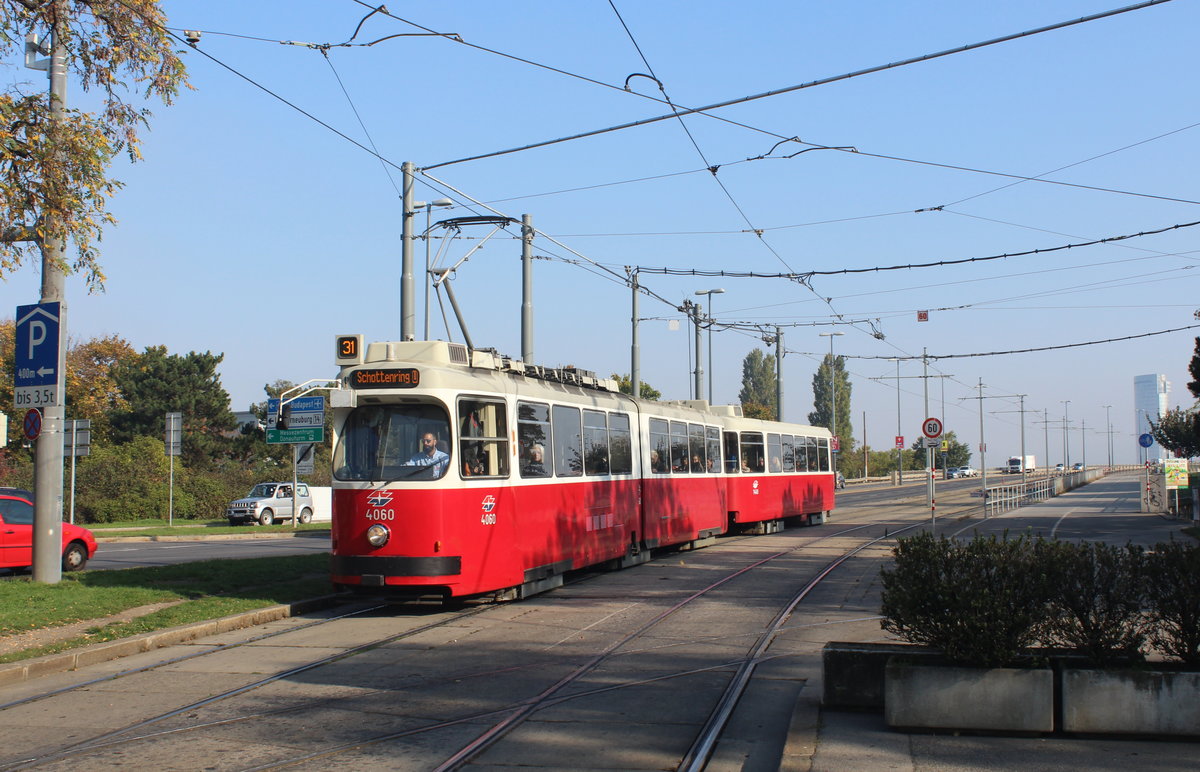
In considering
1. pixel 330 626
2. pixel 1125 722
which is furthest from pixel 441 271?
pixel 1125 722

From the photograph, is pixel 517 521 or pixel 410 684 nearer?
pixel 410 684

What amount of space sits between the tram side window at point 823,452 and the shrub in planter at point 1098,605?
26.8 m

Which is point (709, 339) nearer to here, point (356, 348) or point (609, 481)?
point (609, 481)

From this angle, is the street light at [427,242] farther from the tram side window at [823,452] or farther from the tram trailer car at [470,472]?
the tram side window at [823,452]

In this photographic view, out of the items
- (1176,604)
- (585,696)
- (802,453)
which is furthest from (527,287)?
(1176,604)

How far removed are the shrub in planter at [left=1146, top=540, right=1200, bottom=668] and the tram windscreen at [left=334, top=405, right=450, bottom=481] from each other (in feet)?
26.9

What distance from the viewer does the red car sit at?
1811cm

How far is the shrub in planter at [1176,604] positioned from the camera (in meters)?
6.82

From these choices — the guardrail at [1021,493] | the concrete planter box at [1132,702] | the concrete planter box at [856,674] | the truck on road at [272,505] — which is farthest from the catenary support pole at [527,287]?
the guardrail at [1021,493]

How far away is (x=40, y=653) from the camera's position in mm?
10148

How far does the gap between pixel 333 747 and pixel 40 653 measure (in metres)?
4.82

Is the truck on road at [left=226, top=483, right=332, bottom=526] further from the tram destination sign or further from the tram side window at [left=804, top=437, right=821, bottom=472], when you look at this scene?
the tram destination sign

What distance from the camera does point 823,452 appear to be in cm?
3444

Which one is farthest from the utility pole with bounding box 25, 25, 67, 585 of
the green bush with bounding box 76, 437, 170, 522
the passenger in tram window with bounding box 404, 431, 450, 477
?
the green bush with bounding box 76, 437, 170, 522
